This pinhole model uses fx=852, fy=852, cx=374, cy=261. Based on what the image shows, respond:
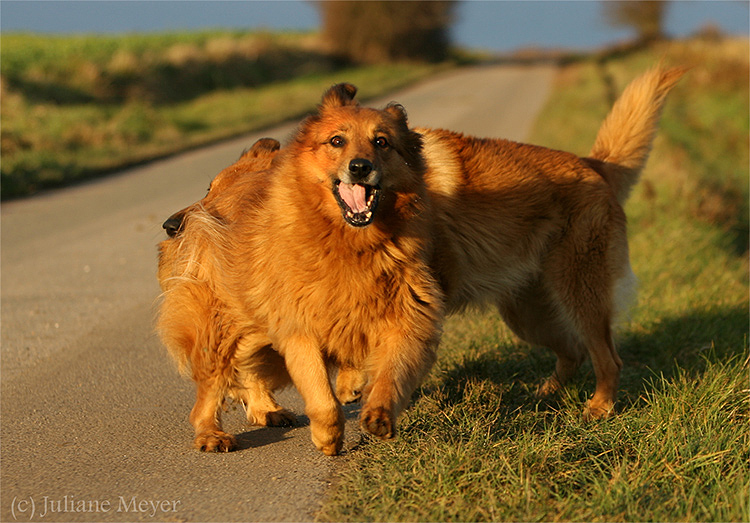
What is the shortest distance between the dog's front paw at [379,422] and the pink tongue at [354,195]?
0.99m

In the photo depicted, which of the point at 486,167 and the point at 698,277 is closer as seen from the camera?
the point at 486,167

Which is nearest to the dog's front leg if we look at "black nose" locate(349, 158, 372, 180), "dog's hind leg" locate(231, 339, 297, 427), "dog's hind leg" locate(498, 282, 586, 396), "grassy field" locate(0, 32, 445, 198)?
"dog's hind leg" locate(231, 339, 297, 427)

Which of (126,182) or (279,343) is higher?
(279,343)

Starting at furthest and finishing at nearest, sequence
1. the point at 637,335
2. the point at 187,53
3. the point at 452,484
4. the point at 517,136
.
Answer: the point at 187,53 → the point at 517,136 → the point at 637,335 → the point at 452,484

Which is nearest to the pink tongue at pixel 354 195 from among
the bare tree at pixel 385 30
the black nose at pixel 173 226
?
the black nose at pixel 173 226

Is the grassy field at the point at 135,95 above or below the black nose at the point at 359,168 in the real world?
below

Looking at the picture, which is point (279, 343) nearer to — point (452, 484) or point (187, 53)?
point (452, 484)

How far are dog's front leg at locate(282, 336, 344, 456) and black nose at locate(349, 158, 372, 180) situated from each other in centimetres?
86

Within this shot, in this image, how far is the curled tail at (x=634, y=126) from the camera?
240 inches

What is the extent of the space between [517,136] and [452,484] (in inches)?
579

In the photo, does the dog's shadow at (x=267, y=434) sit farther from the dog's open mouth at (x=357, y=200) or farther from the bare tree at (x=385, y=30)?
the bare tree at (x=385, y=30)

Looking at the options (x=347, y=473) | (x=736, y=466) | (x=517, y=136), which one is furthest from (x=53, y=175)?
(x=736, y=466)

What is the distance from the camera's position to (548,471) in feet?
12.8

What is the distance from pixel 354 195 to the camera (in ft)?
13.9
